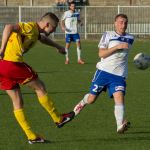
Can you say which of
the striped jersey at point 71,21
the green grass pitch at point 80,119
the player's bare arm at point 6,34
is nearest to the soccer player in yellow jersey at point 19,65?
the player's bare arm at point 6,34

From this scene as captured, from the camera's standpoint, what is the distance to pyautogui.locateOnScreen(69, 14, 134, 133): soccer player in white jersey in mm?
10055

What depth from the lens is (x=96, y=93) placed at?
1045 centimetres

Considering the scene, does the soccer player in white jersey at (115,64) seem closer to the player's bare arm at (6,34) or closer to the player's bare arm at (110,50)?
the player's bare arm at (110,50)

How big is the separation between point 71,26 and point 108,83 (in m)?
14.0

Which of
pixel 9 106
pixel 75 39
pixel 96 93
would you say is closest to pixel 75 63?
pixel 75 39

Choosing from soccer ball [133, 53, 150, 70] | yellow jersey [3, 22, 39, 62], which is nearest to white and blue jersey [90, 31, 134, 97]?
soccer ball [133, 53, 150, 70]

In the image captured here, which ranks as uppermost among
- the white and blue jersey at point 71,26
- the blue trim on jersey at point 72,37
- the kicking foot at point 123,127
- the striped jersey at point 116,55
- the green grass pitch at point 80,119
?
the striped jersey at point 116,55

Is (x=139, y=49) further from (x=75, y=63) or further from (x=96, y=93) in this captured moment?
(x=96, y=93)

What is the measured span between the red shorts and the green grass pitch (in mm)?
828

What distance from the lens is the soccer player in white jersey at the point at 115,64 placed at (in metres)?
10.1

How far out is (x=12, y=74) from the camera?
942cm

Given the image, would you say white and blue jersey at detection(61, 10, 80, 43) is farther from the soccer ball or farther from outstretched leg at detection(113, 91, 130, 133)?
outstretched leg at detection(113, 91, 130, 133)

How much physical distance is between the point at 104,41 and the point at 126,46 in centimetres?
41

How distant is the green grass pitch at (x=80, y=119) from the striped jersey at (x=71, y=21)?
406cm
